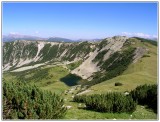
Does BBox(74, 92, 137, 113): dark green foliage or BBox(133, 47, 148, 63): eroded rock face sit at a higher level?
BBox(133, 47, 148, 63): eroded rock face

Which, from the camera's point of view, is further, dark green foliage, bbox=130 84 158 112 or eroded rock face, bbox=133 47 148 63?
eroded rock face, bbox=133 47 148 63

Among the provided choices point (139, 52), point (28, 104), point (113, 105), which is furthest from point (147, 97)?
point (139, 52)

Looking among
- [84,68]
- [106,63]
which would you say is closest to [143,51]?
[106,63]

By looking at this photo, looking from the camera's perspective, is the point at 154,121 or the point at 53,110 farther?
the point at 53,110

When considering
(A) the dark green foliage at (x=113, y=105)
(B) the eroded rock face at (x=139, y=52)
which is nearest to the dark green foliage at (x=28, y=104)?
(A) the dark green foliage at (x=113, y=105)

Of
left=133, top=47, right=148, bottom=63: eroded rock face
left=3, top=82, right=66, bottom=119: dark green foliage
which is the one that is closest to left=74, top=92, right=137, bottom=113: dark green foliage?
left=3, top=82, right=66, bottom=119: dark green foliage

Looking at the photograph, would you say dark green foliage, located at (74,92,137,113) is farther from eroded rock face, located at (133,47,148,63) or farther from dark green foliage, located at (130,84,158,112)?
eroded rock face, located at (133,47,148,63)

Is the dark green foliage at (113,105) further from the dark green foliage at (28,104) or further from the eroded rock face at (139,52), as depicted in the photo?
the eroded rock face at (139,52)

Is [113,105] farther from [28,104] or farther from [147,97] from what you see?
[147,97]

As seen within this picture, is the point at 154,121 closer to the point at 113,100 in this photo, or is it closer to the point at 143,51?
the point at 113,100
